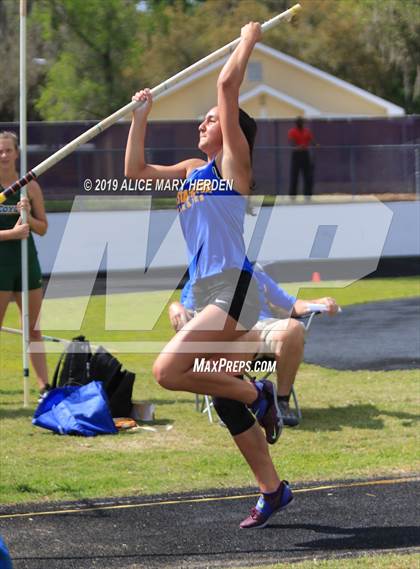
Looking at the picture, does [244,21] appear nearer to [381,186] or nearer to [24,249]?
[381,186]

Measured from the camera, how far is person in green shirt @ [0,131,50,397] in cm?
908

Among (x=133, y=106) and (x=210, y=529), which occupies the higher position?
(x=133, y=106)

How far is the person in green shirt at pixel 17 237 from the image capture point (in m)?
9.08

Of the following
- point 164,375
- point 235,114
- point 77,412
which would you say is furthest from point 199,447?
point 235,114

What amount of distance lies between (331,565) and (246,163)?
76.1 inches

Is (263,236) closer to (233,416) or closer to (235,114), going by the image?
(233,416)

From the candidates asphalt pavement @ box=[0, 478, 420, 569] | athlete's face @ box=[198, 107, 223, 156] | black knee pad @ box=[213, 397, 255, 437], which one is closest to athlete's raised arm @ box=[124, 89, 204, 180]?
athlete's face @ box=[198, 107, 223, 156]

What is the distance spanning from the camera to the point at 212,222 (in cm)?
604

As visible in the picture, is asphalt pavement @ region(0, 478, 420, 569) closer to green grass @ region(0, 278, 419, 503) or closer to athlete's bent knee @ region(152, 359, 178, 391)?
green grass @ region(0, 278, 419, 503)

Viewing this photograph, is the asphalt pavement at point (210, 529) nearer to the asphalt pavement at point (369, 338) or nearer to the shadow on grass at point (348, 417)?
the shadow on grass at point (348, 417)

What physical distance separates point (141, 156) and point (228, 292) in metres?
0.94

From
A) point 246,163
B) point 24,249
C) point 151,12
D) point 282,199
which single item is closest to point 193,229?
point 246,163

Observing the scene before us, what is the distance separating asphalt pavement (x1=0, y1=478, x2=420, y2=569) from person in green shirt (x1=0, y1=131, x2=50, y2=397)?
2.88m

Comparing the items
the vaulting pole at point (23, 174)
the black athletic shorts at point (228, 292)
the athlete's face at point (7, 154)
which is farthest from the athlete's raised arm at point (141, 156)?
the athlete's face at point (7, 154)
